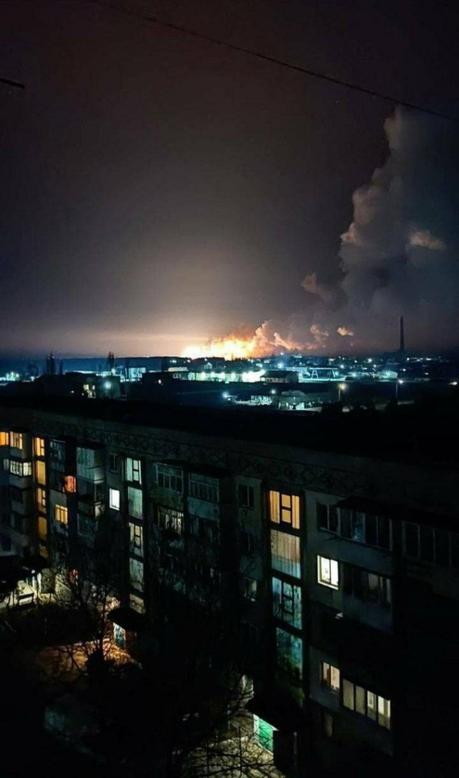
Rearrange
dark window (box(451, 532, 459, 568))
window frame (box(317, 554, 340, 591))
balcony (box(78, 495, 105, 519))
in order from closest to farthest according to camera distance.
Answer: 1. dark window (box(451, 532, 459, 568))
2. window frame (box(317, 554, 340, 591))
3. balcony (box(78, 495, 105, 519))

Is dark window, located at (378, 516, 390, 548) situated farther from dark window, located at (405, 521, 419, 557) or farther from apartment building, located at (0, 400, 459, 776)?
dark window, located at (405, 521, 419, 557)

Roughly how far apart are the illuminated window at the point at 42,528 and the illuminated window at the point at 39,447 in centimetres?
320

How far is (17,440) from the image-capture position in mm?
26844

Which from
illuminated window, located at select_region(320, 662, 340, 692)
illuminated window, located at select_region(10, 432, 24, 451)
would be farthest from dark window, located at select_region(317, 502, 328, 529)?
illuminated window, located at select_region(10, 432, 24, 451)

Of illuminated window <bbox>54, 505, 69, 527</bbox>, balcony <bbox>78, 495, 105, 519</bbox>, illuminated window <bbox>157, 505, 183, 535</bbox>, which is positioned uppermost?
illuminated window <bbox>157, 505, 183, 535</bbox>

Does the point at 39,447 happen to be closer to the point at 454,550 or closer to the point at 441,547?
the point at 441,547

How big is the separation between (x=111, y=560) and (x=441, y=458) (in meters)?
13.6

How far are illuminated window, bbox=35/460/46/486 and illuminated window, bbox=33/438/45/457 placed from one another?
1.33 ft

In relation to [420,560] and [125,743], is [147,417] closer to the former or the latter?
[125,743]

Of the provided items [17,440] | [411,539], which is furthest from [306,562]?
[17,440]

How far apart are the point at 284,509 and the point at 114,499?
9167mm

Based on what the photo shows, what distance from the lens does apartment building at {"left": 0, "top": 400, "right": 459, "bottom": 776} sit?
1192cm

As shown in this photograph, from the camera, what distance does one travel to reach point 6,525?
1120 inches

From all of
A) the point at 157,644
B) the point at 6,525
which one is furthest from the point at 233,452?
the point at 6,525
